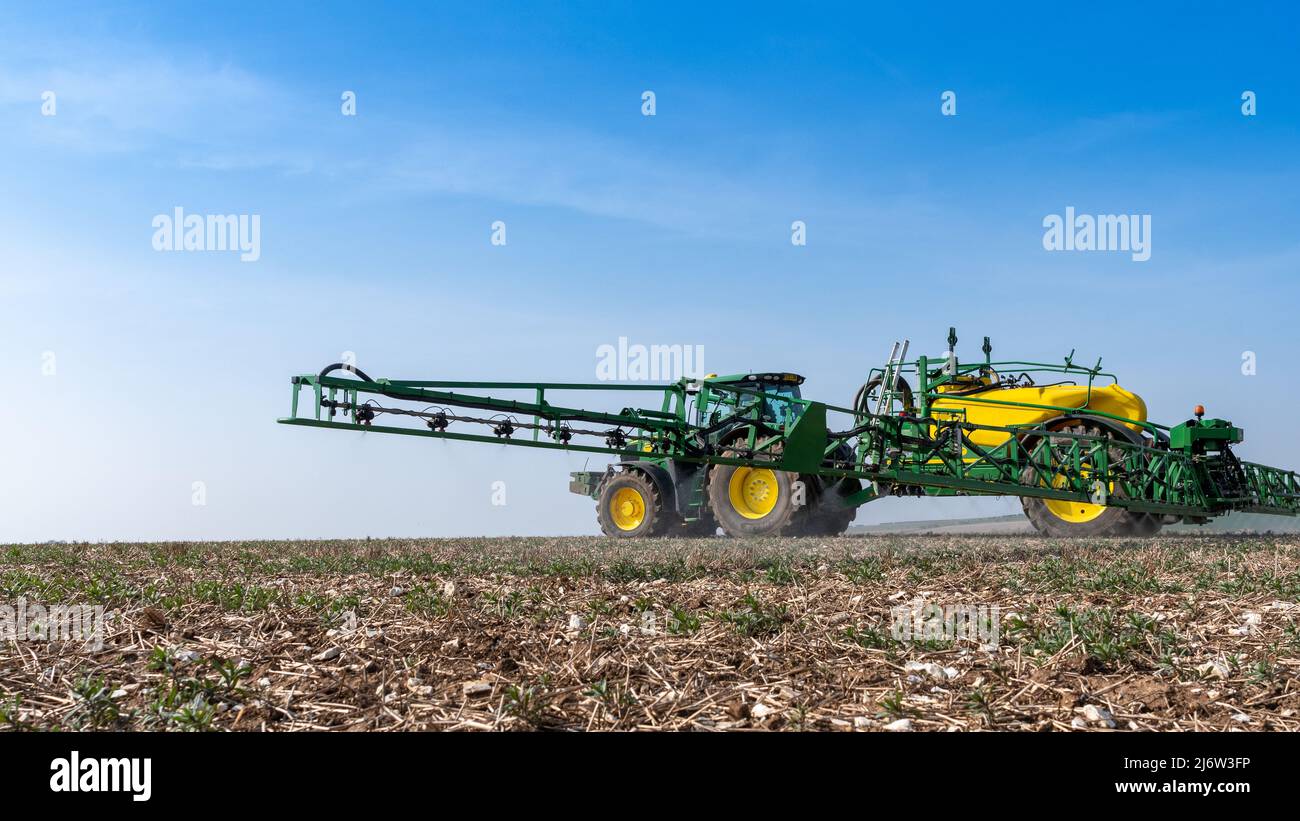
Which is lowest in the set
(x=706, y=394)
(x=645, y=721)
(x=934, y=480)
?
(x=645, y=721)

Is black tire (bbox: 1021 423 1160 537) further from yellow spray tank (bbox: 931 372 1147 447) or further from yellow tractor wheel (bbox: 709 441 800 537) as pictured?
yellow tractor wheel (bbox: 709 441 800 537)

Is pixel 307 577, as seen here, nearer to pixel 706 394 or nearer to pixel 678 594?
pixel 678 594

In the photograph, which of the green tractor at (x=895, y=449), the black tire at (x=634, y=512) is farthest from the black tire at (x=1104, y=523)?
the black tire at (x=634, y=512)

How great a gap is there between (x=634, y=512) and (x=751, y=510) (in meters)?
3.21

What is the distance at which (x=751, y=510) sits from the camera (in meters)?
16.7

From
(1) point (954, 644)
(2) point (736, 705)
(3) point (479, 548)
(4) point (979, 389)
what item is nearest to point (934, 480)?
(4) point (979, 389)

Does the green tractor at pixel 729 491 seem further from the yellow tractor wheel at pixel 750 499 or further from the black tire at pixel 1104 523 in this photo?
the black tire at pixel 1104 523

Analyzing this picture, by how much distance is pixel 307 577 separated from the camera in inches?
336

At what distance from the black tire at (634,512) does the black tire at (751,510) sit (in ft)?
5.36

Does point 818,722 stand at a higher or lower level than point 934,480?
lower

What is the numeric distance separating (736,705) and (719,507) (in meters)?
12.3

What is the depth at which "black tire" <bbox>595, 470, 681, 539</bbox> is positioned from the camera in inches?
718

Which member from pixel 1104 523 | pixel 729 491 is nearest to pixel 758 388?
pixel 729 491

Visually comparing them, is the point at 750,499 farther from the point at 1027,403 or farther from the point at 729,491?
the point at 1027,403
